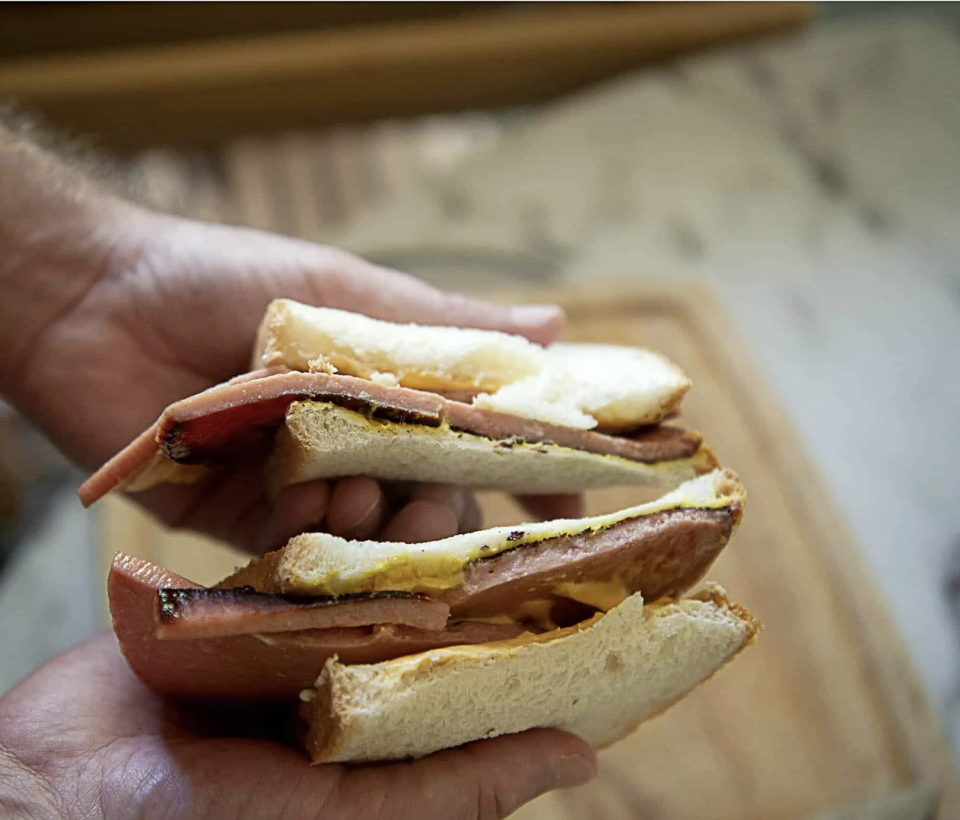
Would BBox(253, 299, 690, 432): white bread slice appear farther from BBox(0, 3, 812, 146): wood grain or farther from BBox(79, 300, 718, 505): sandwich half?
BBox(0, 3, 812, 146): wood grain

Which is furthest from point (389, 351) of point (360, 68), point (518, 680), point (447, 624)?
point (360, 68)

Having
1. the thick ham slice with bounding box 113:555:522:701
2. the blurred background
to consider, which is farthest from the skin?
the blurred background

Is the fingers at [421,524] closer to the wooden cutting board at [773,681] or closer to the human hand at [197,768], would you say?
the human hand at [197,768]

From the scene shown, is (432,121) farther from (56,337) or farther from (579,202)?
(56,337)

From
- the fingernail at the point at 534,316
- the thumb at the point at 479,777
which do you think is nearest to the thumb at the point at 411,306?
the fingernail at the point at 534,316

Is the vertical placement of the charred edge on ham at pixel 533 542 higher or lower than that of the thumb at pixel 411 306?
lower

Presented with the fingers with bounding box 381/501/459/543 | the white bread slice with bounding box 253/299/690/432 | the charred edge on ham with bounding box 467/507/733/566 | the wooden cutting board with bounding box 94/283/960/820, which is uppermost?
the white bread slice with bounding box 253/299/690/432

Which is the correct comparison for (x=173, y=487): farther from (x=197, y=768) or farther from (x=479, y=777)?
(x=479, y=777)

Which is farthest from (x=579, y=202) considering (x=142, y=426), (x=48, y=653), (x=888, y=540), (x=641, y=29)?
(x=48, y=653)
